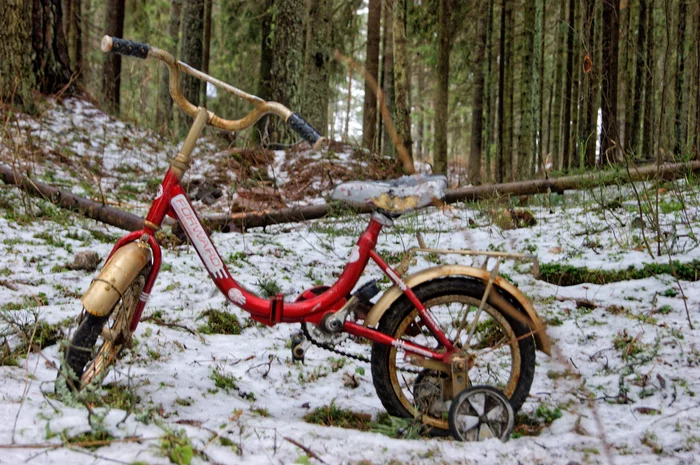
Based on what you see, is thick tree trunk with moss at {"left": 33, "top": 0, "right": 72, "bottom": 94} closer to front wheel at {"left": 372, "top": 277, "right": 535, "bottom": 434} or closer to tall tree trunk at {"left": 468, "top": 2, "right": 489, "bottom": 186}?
front wheel at {"left": 372, "top": 277, "right": 535, "bottom": 434}

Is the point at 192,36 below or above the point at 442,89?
above

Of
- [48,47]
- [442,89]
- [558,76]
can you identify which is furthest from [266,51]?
[558,76]

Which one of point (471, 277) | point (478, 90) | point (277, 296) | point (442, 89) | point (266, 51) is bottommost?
point (277, 296)

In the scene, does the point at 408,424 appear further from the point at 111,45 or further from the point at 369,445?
the point at 111,45

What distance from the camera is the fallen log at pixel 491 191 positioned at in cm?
490

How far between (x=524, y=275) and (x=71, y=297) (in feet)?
10.2

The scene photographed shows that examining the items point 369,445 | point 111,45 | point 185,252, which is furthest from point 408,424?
point 185,252

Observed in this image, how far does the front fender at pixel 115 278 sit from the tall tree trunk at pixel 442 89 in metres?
6.65

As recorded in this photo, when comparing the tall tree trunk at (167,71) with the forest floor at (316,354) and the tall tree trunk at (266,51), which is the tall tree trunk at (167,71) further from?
the forest floor at (316,354)

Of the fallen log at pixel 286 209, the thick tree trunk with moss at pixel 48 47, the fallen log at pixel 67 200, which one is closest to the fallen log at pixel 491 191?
the fallen log at pixel 286 209

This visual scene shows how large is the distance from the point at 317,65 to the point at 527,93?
3.74 metres

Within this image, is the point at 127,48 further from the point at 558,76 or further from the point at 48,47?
the point at 558,76

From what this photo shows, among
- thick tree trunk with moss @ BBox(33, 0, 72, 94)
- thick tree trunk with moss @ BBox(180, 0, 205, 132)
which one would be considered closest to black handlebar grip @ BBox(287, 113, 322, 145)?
thick tree trunk with moss @ BBox(33, 0, 72, 94)

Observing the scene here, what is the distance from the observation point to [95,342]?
2301mm
